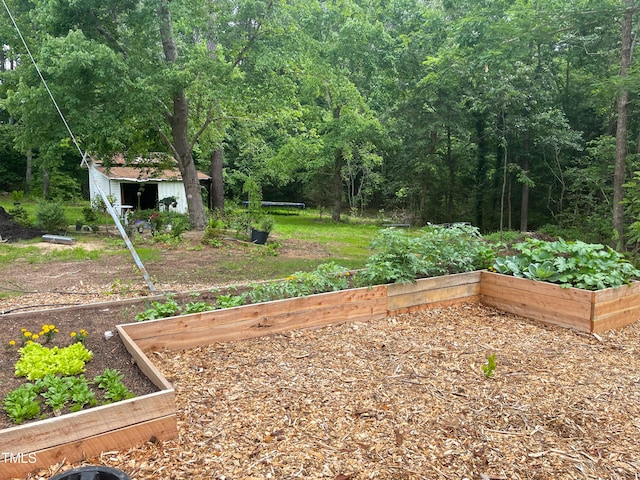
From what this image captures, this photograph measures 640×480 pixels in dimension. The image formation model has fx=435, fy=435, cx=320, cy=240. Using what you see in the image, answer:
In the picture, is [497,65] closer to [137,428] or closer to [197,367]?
[197,367]

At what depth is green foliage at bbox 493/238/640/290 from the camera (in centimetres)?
407

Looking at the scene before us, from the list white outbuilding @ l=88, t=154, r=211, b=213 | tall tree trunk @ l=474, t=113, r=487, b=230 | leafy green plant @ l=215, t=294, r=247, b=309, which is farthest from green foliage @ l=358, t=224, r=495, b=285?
white outbuilding @ l=88, t=154, r=211, b=213

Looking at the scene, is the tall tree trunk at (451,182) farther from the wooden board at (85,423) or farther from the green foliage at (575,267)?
the wooden board at (85,423)

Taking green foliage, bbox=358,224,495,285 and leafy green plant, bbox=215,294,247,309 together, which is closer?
leafy green plant, bbox=215,294,247,309

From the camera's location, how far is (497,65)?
7.13 metres

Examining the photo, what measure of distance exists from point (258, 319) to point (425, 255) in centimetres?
200

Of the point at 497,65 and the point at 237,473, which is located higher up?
the point at 497,65

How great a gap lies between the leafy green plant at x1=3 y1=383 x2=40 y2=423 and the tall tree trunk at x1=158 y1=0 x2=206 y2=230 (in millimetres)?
9080

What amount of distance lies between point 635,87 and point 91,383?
7870 millimetres

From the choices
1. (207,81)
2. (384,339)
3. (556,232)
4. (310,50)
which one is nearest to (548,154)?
(556,232)

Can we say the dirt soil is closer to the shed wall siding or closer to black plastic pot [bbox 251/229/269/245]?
black plastic pot [bbox 251/229/269/245]

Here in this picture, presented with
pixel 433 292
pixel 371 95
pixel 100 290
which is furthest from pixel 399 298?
pixel 371 95

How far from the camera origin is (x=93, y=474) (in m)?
1.75

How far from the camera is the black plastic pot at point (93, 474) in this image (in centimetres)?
173
